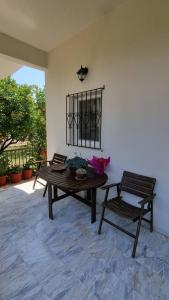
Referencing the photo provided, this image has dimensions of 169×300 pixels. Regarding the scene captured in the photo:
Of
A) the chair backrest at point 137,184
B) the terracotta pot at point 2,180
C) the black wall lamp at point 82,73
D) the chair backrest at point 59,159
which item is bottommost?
the terracotta pot at point 2,180

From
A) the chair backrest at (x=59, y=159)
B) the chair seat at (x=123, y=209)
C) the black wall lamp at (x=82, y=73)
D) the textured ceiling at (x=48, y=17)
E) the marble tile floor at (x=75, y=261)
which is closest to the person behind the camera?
the marble tile floor at (x=75, y=261)

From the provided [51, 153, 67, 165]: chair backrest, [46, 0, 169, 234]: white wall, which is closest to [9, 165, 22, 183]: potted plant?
[51, 153, 67, 165]: chair backrest

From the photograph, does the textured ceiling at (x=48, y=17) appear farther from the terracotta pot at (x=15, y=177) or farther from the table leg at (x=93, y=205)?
the terracotta pot at (x=15, y=177)

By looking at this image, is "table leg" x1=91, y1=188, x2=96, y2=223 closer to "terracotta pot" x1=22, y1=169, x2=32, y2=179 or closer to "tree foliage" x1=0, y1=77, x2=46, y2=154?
"terracotta pot" x1=22, y1=169, x2=32, y2=179

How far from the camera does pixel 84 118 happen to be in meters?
3.22

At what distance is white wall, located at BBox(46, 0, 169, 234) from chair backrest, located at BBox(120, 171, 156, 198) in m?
0.09

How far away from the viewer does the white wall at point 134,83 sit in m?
2.06

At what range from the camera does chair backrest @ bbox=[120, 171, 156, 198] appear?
2.18m

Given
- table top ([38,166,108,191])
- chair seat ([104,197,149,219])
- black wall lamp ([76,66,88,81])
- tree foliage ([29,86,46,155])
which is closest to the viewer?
chair seat ([104,197,149,219])

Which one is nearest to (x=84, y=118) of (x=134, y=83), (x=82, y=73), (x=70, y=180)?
(x=82, y=73)

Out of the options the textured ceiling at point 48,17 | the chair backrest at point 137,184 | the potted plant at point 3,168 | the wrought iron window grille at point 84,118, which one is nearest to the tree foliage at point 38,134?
the potted plant at point 3,168

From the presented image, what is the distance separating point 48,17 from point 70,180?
2.42 metres

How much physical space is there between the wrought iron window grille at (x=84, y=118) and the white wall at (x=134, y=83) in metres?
0.14

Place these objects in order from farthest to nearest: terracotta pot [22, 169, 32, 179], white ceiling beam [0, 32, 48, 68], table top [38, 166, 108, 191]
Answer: terracotta pot [22, 169, 32, 179] → white ceiling beam [0, 32, 48, 68] → table top [38, 166, 108, 191]
